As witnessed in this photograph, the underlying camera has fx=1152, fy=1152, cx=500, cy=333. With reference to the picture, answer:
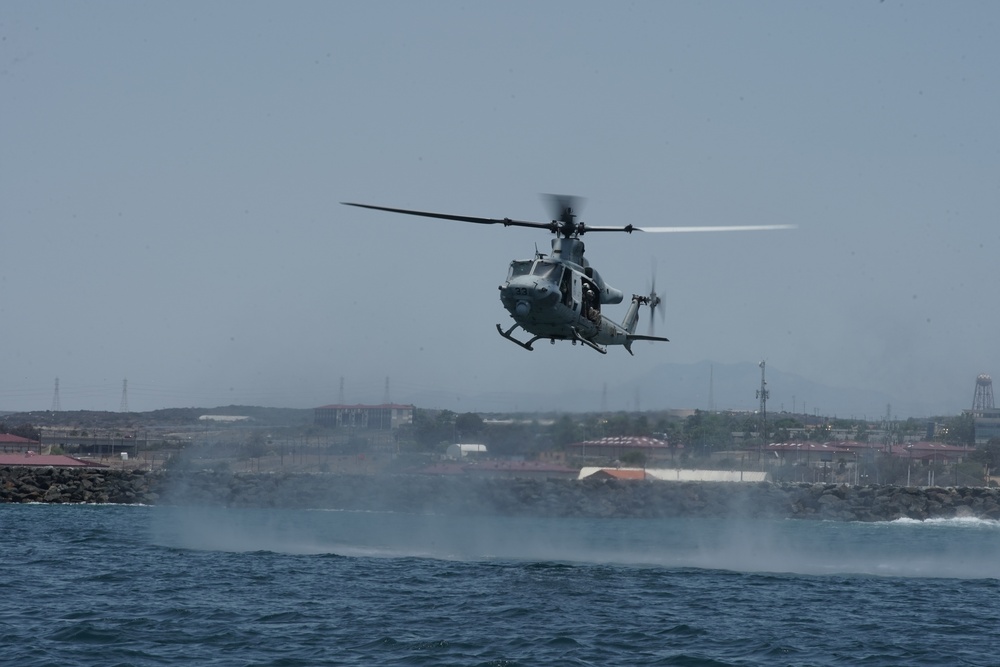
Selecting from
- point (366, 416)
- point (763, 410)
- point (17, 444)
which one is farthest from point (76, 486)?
point (763, 410)

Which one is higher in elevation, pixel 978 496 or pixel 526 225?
pixel 526 225

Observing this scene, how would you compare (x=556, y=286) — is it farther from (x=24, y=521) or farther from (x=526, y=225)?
(x=24, y=521)

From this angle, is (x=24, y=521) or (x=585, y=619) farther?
(x=24, y=521)

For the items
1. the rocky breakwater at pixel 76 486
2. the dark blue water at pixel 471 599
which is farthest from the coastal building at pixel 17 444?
the dark blue water at pixel 471 599

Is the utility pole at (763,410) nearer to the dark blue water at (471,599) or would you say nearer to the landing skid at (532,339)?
the dark blue water at (471,599)

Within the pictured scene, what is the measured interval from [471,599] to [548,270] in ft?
31.0

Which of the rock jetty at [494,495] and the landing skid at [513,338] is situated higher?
the landing skid at [513,338]

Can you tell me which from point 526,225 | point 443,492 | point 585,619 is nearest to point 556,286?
point 526,225

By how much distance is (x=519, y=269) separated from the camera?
31406 millimetres

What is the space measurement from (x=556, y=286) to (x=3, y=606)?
16.6 m

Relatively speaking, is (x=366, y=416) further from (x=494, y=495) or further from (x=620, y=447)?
(x=620, y=447)

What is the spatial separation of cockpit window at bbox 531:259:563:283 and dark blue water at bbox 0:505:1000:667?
886cm

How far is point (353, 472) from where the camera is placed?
235ft

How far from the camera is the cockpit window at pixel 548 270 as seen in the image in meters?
31.0
